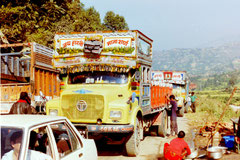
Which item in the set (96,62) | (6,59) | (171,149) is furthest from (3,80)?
(171,149)

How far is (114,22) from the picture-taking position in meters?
46.2

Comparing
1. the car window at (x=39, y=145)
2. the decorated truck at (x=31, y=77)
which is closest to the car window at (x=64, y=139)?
the car window at (x=39, y=145)

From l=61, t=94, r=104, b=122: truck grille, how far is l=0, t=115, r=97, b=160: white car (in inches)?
93.6

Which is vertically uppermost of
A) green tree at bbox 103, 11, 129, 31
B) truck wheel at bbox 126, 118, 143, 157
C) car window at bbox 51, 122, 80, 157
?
green tree at bbox 103, 11, 129, 31

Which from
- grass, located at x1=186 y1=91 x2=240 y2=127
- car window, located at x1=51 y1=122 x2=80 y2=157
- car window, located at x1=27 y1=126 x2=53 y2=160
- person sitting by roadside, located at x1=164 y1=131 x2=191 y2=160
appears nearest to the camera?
car window, located at x1=27 y1=126 x2=53 y2=160

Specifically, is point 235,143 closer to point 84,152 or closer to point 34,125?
point 84,152

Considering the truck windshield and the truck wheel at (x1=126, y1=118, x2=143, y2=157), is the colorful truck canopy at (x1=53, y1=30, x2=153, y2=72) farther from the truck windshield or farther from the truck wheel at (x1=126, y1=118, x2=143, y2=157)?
the truck wheel at (x1=126, y1=118, x2=143, y2=157)

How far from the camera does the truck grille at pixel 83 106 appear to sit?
7258 millimetres

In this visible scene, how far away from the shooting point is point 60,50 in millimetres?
8781

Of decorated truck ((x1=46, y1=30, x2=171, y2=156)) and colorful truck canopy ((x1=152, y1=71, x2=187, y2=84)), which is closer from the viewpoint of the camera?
decorated truck ((x1=46, y1=30, x2=171, y2=156))

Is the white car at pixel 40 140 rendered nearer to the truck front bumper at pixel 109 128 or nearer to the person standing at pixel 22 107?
the truck front bumper at pixel 109 128

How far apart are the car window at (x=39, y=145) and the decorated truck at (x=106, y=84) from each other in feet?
10.2

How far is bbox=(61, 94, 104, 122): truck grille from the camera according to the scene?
726 cm

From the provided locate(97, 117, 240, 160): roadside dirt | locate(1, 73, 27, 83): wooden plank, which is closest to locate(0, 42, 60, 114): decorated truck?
locate(1, 73, 27, 83): wooden plank
